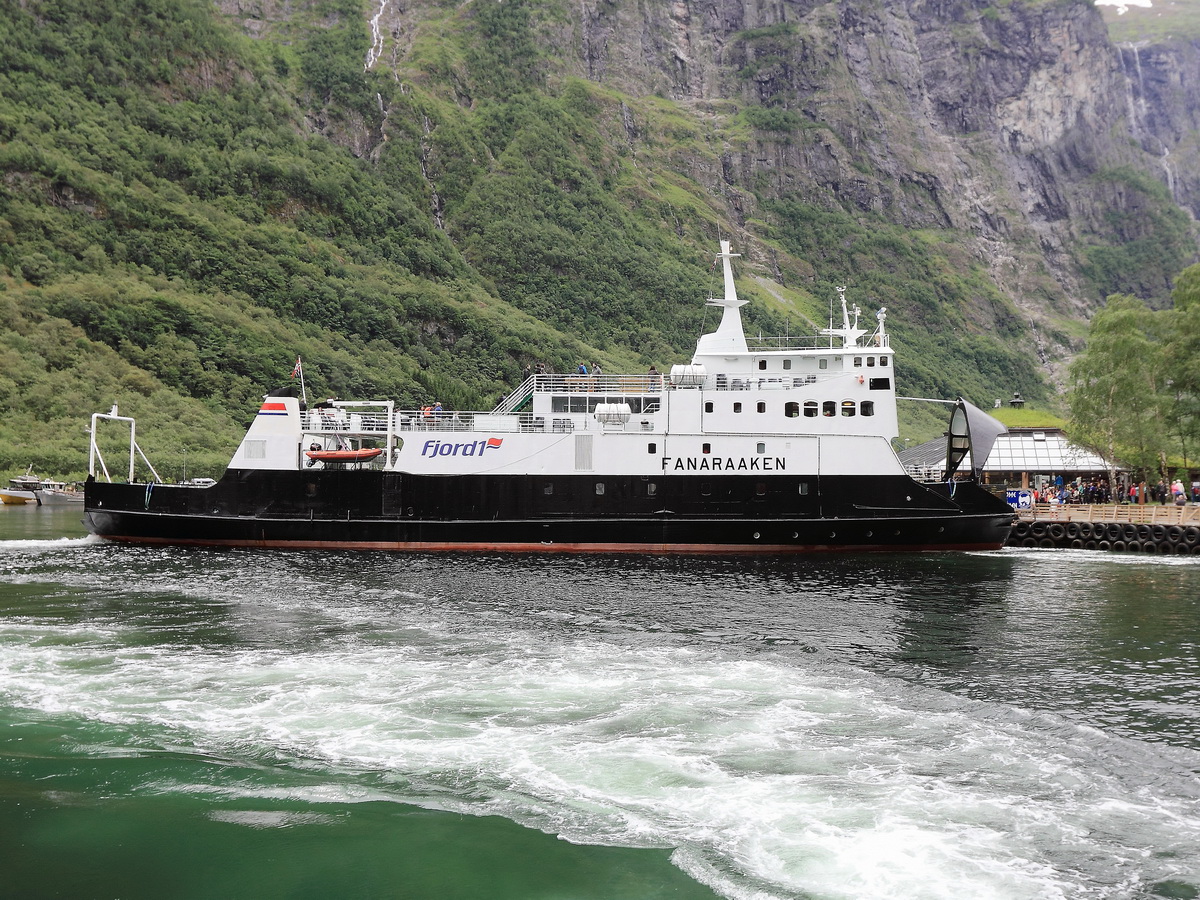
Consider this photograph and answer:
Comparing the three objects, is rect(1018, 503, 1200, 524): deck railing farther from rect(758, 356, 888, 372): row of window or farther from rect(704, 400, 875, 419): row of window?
rect(758, 356, 888, 372): row of window

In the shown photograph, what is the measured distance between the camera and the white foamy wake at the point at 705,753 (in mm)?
8469

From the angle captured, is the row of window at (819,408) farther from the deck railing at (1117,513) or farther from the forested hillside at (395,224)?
the forested hillside at (395,224)

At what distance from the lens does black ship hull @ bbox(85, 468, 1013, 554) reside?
31.7m

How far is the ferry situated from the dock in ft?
17.3

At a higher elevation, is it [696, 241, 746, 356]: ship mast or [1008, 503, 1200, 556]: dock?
[696, 241, 746, 356]: ship mast

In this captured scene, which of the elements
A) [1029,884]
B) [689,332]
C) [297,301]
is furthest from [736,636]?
[689,332]

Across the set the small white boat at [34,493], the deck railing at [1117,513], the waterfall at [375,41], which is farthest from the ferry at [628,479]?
the waterfall at [375,41]

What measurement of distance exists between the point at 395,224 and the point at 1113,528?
123 meters

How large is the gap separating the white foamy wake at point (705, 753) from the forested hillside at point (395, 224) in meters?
61.3

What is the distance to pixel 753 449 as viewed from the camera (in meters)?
32.0

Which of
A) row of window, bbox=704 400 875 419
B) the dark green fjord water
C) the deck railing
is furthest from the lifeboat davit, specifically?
the deck railing

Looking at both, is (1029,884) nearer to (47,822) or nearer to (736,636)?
(47,822)

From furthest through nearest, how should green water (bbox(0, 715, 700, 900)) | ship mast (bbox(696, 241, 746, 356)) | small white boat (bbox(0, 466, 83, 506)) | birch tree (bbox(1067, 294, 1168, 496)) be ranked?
small white boat (bbox(0, 466, 83, 506)) < birch tree (bbox(1067, 294, 1168, 496)) < ship mast (bbox(696, 241, 746, 356)) < green water (bbox(0, 715, 700, 900))

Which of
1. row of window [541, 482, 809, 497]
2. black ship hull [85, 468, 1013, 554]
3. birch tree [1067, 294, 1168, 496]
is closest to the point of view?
black ship hull [85, 468, 1013, 554]
